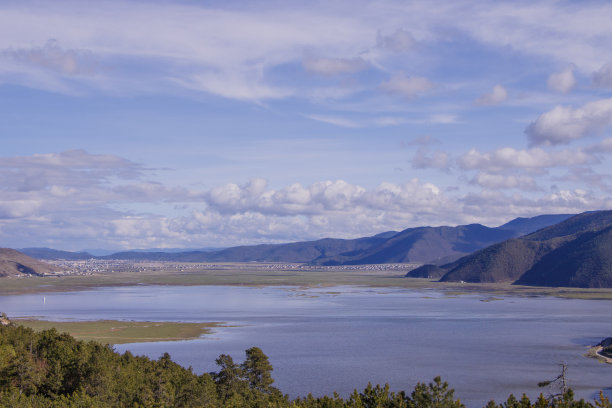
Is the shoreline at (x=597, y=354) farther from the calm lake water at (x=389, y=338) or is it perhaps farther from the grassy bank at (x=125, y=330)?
the grassy bank at (x=125, y=330)

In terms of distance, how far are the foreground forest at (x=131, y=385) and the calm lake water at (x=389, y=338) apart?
42.9ft

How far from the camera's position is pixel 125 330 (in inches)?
4272

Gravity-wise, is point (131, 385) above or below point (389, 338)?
above

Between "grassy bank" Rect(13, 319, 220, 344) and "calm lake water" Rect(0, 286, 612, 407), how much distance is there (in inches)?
179

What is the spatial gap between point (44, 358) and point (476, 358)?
5377cm

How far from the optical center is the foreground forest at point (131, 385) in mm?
33094

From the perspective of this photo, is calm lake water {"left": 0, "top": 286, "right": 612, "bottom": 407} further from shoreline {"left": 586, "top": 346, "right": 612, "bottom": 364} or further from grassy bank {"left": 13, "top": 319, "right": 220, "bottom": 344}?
grassy bank {"left": 13, "top": 319, "right": 220, "bottom": 344}

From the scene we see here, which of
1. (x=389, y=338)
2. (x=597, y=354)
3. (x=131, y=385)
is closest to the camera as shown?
(x=131, y=385)

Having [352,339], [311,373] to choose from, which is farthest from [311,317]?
[311,373]

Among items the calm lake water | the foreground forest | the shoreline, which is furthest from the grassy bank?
the shoreline

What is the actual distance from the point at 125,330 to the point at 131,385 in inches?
2703

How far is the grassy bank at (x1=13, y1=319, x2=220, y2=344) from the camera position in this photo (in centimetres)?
9888

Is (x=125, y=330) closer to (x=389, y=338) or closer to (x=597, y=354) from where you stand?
(x=389, y=338)

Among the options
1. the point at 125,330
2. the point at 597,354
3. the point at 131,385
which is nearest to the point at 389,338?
the point at 597,354
